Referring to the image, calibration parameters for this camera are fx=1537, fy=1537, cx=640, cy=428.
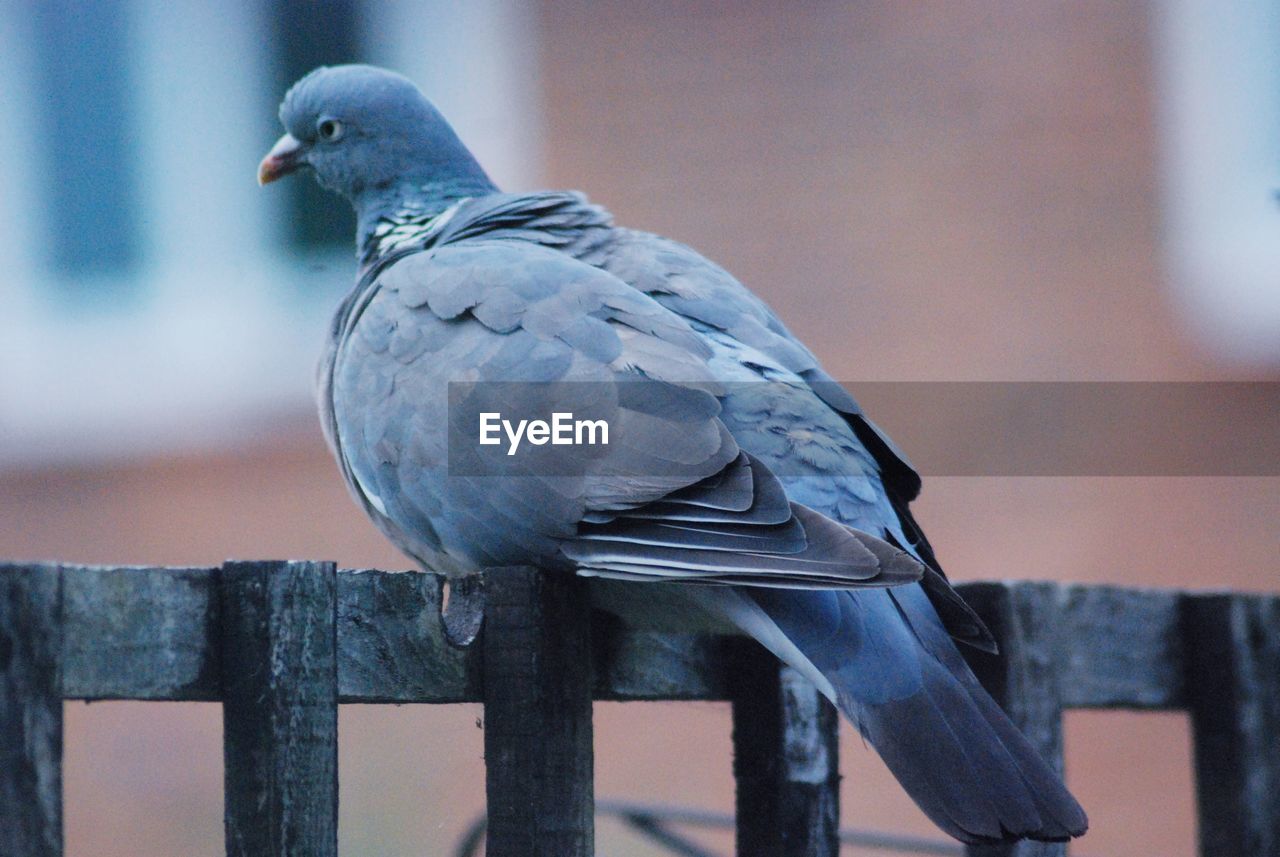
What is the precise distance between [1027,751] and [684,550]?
19.2 inches

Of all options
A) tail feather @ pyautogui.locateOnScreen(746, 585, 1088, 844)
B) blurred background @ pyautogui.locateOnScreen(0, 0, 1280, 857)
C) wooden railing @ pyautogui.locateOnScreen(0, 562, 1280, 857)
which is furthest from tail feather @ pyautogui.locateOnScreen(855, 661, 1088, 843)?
blurred background @ pyautogui.locateOnScreen(0, 0, 1280, 857)

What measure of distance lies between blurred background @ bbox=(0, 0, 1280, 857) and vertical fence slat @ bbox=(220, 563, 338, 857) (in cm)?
432

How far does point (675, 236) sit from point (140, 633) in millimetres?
4932

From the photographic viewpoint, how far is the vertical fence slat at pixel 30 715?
150 cm

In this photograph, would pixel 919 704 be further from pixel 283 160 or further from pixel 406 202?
pixel 283 160

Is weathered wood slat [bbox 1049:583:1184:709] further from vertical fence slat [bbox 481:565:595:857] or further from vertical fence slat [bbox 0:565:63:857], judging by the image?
vertical fence slat [bbox 0:565:63:857]

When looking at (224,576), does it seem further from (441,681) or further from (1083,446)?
(1083,446)

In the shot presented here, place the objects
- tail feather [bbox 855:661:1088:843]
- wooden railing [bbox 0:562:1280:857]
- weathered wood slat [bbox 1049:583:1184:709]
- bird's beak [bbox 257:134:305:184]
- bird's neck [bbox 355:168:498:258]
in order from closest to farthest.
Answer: wooden railing [bbox 0:562:1280:857], tail feather [bbox 855:661:1088:843], weathered wood slat [bbox 1049:583:1184:709], bird's neck [bbox 355:168:498:258], bird's beak [bbox 257:134:305:184]

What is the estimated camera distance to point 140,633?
1.66 metres

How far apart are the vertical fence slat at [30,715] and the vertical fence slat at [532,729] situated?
19.8 inches

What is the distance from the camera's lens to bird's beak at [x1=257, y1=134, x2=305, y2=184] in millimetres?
3510

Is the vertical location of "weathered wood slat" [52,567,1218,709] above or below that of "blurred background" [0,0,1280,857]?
below

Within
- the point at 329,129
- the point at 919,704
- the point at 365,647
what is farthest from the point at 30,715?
the point at 329,129

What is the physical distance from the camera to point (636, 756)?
627cm
